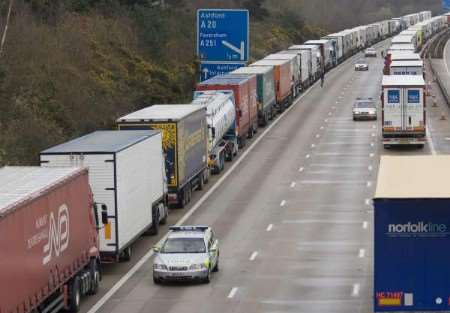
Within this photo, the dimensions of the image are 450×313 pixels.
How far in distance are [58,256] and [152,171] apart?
1186 centimetres

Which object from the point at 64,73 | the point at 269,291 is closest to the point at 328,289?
the point at 269,291

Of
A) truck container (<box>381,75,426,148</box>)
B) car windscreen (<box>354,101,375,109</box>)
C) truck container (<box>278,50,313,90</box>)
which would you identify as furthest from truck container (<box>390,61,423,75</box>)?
truck container (<box>278,50,313,90</box>)

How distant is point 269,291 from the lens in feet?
108

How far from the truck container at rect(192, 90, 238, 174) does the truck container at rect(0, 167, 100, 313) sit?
70.1 ft

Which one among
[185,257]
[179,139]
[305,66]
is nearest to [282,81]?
[305,66]

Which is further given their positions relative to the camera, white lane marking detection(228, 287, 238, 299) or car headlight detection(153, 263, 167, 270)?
car headlight detection(153, 263, 167, 270)

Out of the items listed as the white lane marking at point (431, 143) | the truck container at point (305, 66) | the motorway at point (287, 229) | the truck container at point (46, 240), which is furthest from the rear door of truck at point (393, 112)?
the truck container at point (305, 66)

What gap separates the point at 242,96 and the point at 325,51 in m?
60.5

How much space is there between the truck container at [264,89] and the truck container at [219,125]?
10674 millimetres

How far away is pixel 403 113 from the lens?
61688 millimetres

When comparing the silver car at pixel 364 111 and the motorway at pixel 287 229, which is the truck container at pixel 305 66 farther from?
the motorway at pixel 287 229

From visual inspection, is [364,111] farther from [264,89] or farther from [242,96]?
[242,96]

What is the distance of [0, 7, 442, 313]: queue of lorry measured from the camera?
84.4 feet

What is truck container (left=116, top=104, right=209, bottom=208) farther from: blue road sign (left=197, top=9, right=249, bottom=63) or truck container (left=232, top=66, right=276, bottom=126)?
truck container (left=232, top=66, right=276, bottom=126)
